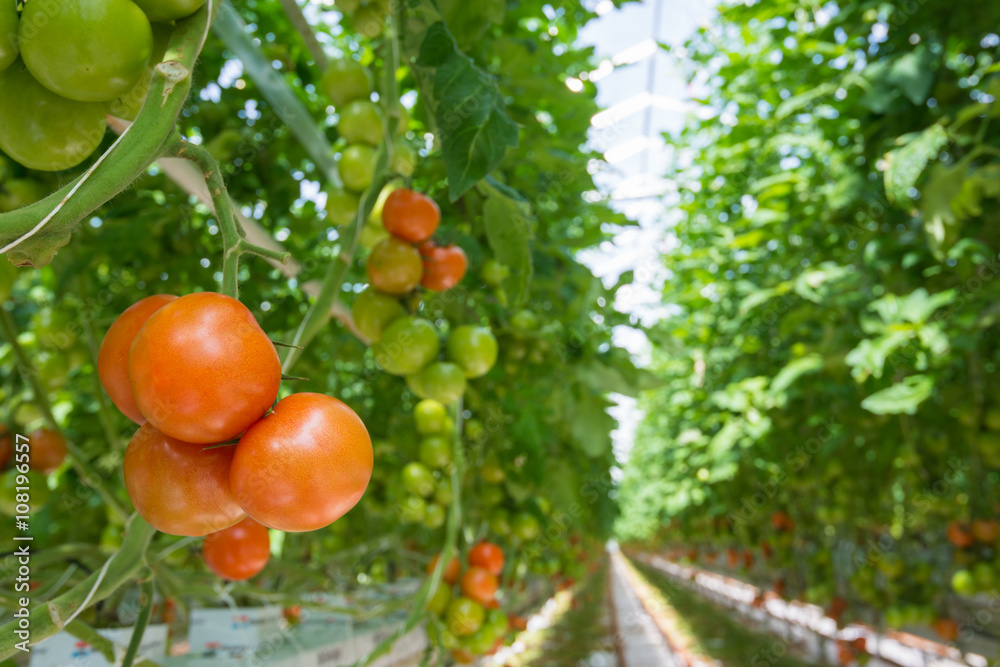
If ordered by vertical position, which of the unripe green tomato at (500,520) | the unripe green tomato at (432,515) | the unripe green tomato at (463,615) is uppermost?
the unripe green tomato at (432,515)

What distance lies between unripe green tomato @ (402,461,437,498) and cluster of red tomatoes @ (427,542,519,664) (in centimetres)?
17

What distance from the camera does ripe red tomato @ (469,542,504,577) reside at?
138 centimetres

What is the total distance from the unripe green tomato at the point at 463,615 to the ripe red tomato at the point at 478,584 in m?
0.02

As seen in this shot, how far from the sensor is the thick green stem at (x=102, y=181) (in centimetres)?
26

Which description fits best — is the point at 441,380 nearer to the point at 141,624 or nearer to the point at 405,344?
the point at 405,344

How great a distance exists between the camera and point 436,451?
4.39ft

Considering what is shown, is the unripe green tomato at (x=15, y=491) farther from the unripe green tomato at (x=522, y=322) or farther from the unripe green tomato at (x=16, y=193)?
the unripe green tomato at (x=522, y=322)

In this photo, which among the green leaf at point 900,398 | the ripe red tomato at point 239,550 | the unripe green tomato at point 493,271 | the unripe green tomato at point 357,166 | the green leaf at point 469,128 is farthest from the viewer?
the green leaf at point 900,398

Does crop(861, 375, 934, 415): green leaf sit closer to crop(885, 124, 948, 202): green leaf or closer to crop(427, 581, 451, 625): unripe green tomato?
crop(885, 124, 948, 202): green leaf

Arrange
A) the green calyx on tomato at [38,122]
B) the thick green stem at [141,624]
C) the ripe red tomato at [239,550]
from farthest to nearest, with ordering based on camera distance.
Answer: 1. the ripe red tomato at [239,550]
2. the thick green stem at [141,624]
3. the green calyx on tomato at [38,122]

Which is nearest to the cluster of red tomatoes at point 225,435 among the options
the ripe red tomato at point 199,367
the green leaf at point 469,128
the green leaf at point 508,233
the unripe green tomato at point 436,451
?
the ripe red tomato at point 199,367

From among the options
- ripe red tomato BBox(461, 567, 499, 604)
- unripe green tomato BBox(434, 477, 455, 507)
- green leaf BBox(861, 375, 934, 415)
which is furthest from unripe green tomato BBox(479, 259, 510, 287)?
green leaf BBox(861, 375, 934, 415)

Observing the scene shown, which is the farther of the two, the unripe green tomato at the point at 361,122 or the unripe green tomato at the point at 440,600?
the unripe green tomato at the point at 440,600

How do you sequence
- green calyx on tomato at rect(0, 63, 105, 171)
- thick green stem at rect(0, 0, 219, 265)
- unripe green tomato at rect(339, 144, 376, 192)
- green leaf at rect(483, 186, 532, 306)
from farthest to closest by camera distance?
unripe green tomato at rect(339, 144, 376, 192) → green leaf at rect(483, 186, 532, 306) → green calyx on tomato at rect(0, 63, 105, 171) → thick green stem at rect(0, 0, 219, 265)
